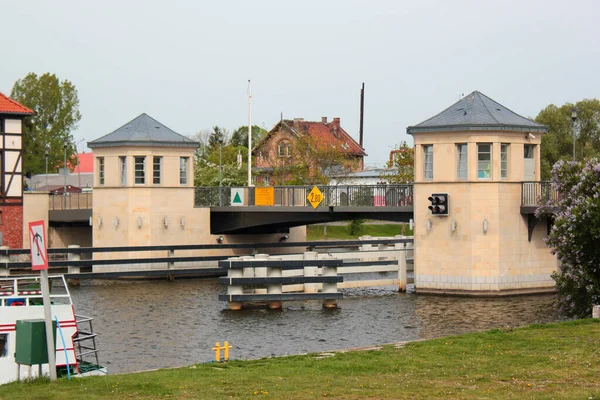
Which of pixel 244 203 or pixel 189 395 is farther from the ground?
pixel 244 203

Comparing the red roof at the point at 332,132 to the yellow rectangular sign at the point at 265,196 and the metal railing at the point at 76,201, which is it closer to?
the metal railing at the point at 76,201

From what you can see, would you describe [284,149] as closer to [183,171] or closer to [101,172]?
[183,171]

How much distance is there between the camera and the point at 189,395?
17.7 meters

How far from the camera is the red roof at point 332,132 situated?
11294 centimetres

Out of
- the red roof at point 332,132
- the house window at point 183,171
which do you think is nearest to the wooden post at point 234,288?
the house window at point 183,171

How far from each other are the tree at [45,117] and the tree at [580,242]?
8427 centimetres

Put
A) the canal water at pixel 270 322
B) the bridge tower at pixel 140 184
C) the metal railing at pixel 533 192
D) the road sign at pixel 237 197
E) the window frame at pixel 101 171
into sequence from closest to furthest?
1. the canal water at pixel 270 322
2. the metal railing at pixel 533 192
3. the bridge tower at pixel 140 184
4. the window frame at pixel 101 171
5. the road sign at pixel 237 197

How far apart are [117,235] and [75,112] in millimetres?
63338

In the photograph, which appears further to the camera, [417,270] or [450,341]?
[417,270]

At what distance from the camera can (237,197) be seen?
57.2 meters

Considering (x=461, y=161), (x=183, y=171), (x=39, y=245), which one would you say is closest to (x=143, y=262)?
(x=183, y=171)

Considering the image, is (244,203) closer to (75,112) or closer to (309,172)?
(309,172)

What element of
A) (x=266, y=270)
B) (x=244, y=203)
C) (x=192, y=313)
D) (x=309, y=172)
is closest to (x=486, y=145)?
(x=266, y=270)

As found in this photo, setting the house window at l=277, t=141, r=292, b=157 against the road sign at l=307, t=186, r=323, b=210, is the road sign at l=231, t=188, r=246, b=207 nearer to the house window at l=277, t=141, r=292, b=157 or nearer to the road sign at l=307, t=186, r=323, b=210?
the road sign at l=307, t=186, r=323, b=210
